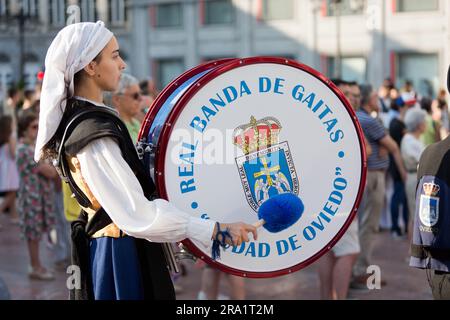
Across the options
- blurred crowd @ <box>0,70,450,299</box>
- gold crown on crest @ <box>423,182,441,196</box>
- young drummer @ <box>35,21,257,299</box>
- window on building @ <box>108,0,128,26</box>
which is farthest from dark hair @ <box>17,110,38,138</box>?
window on building @ <box>108,0,128,26</box>

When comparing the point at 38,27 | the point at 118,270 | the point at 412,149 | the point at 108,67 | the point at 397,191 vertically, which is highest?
the point at 38,27

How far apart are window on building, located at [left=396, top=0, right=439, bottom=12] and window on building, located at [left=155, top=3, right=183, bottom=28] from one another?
927 cm

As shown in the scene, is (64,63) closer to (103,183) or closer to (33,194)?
(103,183)

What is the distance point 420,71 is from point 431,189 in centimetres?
2346

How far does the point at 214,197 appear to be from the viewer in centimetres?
285

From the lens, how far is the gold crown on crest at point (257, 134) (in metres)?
2.87

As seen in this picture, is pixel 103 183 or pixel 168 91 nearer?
pixel 103 183

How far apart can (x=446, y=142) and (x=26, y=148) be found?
186 inches

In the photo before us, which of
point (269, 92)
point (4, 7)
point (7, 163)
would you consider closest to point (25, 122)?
point (7, 163)

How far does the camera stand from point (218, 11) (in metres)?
30.3

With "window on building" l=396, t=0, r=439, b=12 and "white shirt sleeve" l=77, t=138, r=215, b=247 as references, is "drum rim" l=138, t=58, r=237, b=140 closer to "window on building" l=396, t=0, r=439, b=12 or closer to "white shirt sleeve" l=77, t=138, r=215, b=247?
"white shirt sleeve" l=77, t=138, r=215, b=247

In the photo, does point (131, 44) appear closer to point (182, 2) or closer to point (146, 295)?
point (182, 2)

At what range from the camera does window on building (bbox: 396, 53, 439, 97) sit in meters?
25.4
